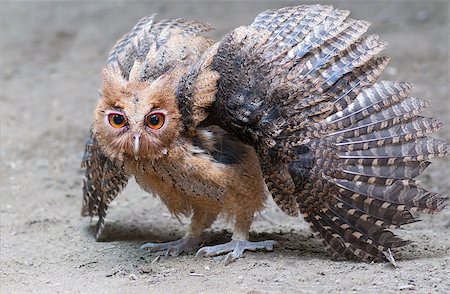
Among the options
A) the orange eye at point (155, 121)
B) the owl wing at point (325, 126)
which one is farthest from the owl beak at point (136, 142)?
the owl wing at point (325, 126)

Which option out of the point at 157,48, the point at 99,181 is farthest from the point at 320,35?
the point at 99,181

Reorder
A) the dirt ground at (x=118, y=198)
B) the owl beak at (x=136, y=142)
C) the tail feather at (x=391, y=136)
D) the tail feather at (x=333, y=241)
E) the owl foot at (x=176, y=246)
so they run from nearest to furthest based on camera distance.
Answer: the owl beak at (x=136, y=142)
the dirt ground at (x=118, y=198)
the tail feather at (x=391, y=136)
the tail feather at (x=333, y=241)
the owl foot at (x=176, y=246)

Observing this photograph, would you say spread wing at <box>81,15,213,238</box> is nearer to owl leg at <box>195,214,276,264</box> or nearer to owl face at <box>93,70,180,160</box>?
owl face at <box>93,70,180,160</box>

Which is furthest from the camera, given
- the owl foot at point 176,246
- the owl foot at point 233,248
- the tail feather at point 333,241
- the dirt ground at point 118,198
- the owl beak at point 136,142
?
the owl foot at point 176,246

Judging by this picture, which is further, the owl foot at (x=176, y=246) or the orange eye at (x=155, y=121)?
the owl foot at (x=176, y=246)

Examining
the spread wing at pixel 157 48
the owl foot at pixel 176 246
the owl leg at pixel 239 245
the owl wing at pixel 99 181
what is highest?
the spread wing at pixel 157 48

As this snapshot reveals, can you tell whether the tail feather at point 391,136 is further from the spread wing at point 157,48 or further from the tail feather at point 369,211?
the spread wing at point 157,48

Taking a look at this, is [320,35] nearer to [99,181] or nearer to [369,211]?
[369,211]

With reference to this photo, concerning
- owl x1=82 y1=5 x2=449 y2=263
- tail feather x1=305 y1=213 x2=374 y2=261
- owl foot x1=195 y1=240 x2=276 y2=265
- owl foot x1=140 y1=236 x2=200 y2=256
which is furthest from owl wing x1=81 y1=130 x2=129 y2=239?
tail feather x1=305 y1=213 x2=374 y2=261

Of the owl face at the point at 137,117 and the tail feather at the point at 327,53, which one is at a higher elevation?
the tail feather at the point at 327,53
